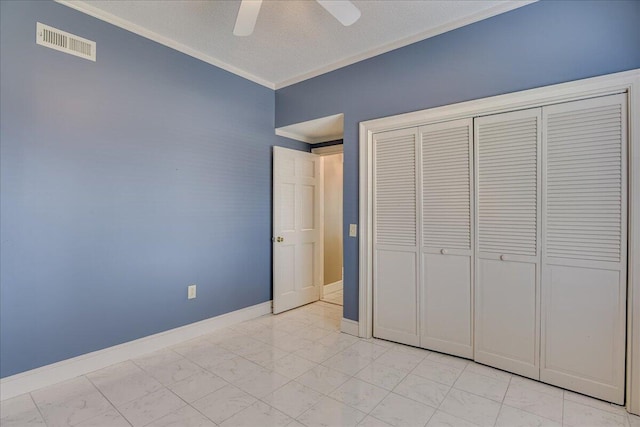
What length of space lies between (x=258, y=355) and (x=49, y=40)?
2.79 metres

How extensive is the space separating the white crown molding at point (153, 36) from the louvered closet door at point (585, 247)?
2.84m

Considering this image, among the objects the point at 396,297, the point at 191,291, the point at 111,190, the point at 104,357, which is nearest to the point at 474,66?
the point at 396,297

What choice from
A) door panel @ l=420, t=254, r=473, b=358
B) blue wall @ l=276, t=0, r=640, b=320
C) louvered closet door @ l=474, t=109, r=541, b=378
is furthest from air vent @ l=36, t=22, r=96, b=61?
door panel @ l=420, t=254, r=473, b=358

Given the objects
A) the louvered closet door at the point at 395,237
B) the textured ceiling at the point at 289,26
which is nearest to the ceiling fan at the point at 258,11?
the textured ceiling at the point at 289,26

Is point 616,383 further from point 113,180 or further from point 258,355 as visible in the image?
point 113,180

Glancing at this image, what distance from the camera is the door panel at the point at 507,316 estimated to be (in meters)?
2.21

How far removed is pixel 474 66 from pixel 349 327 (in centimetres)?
256

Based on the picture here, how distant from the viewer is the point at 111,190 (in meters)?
2.43

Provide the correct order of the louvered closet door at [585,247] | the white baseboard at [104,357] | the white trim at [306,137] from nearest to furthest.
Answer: the louvered closet door at [585,247] → the white baseboard at [104,357] → the white trim at [306,137]

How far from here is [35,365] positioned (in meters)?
2.09

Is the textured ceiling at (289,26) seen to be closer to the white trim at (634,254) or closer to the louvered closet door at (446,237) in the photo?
the louvered closet door at (446,237)

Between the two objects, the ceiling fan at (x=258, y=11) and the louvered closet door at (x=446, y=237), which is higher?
the ceiling fan at (x=258, y=11)

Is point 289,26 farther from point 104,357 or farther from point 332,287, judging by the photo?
point 332,287

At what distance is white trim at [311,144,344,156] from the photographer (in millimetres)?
4086
